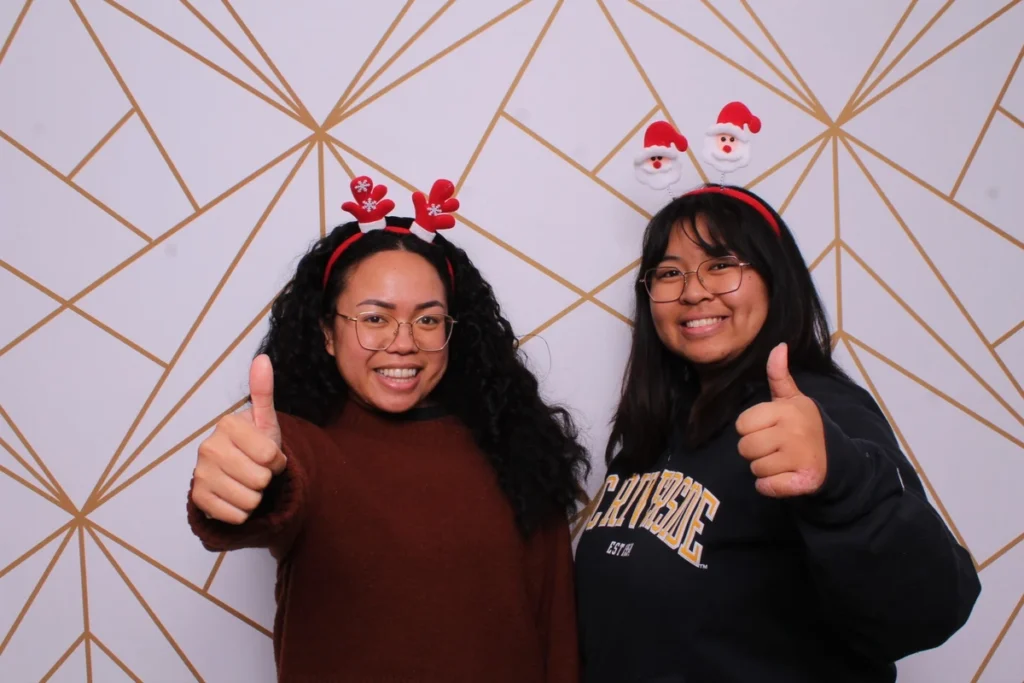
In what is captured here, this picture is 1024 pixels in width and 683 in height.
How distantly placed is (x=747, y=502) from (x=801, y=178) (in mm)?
910

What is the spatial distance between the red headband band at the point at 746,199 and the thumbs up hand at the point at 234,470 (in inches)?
32.5

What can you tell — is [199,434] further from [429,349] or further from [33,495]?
[429,349]

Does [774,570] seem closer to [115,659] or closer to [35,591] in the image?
[115,659]

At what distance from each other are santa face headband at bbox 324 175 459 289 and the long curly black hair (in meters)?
0.01

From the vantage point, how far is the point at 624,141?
5.55 ft

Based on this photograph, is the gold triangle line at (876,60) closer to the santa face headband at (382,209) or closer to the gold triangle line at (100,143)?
the santa face headband at (382,209)

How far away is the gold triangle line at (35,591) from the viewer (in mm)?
1510

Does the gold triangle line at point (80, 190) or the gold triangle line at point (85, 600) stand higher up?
the gold triangle line at point (80, 190)

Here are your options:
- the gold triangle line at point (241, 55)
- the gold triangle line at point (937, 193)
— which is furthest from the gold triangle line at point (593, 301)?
the gold triangle line at point (241, 55)

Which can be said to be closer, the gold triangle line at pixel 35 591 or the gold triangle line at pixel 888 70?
the gold triangle line at pixel 35 591

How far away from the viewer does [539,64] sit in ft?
5.52

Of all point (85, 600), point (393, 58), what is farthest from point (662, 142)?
point (85, 600)

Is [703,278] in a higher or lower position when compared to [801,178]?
lower

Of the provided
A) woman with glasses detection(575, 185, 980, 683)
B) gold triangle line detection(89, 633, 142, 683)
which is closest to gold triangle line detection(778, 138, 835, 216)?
woman with glasses detection(575, 185, 980, 683)
